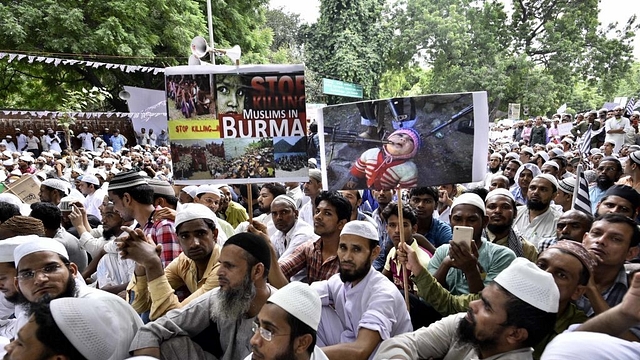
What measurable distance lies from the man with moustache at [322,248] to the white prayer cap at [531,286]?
1670 mm

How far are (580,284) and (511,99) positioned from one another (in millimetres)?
25305

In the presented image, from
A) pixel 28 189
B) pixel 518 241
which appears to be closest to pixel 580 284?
pixel 518 241

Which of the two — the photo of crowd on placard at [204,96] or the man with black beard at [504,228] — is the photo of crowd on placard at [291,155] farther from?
the man with black beard at [504,228]

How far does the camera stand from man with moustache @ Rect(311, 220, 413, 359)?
8.93ft

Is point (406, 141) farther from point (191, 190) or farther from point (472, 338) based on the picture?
point (191, 190)

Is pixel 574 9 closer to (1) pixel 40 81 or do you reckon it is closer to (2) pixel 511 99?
(2) pixel 511 99

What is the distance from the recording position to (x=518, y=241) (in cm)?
407

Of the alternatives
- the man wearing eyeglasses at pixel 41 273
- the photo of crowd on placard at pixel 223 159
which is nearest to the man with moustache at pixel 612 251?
the photo of crowd on placard at pixel 223 159

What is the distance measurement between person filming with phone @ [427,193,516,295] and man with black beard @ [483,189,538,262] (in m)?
0.24

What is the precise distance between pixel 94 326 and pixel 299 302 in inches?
34.3

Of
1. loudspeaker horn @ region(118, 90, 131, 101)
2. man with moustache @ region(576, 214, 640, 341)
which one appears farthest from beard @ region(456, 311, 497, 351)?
loudspeaker horn @ region(118, 90, 131, 101)

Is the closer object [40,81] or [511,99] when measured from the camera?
[40,81]

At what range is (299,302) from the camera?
7.50 feet

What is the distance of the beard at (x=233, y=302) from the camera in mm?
2709
